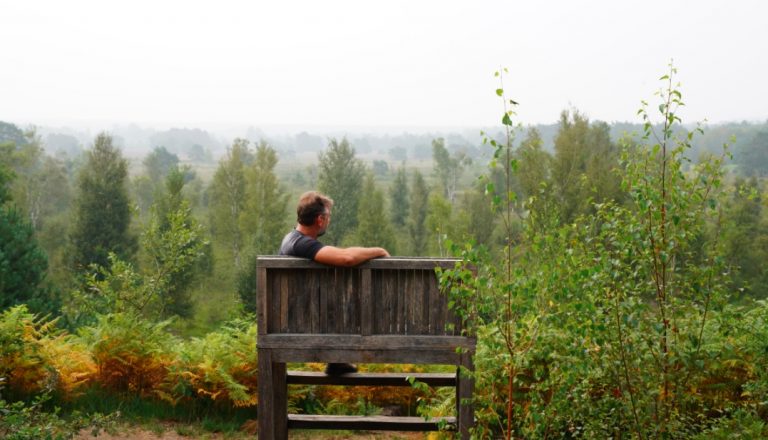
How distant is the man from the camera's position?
18.6ft

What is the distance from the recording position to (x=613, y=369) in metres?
5.37

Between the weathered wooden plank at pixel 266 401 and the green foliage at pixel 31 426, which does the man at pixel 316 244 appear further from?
the green foliage at pixel 31 426

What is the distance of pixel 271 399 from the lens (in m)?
6.20

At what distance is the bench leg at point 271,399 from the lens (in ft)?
19.6

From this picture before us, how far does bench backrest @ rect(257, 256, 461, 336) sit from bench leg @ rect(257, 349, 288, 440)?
335 mm

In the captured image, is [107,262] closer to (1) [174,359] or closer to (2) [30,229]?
(2) [30,229]

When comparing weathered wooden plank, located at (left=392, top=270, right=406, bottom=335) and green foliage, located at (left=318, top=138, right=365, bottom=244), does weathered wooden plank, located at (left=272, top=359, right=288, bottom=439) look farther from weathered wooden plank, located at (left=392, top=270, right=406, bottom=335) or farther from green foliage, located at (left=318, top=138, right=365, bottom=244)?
green foliage, located at (left=318, top=138, right=365, bottom=244)

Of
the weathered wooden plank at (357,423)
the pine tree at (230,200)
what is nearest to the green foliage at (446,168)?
the pine tree at (230,200)

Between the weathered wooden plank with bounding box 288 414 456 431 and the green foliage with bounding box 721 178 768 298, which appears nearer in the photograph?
the weathered wooden plank with bounding box 288 414 456 431

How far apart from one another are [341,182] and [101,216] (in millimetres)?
21586

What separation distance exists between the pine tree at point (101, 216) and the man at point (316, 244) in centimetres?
4127

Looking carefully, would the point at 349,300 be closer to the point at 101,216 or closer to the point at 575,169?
the point at 575,169

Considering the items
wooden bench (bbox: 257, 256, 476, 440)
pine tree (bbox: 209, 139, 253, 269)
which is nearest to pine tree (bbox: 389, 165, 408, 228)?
pine tree (bbox: 209, 139, 253, 269)

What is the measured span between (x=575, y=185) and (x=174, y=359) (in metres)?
38.5
